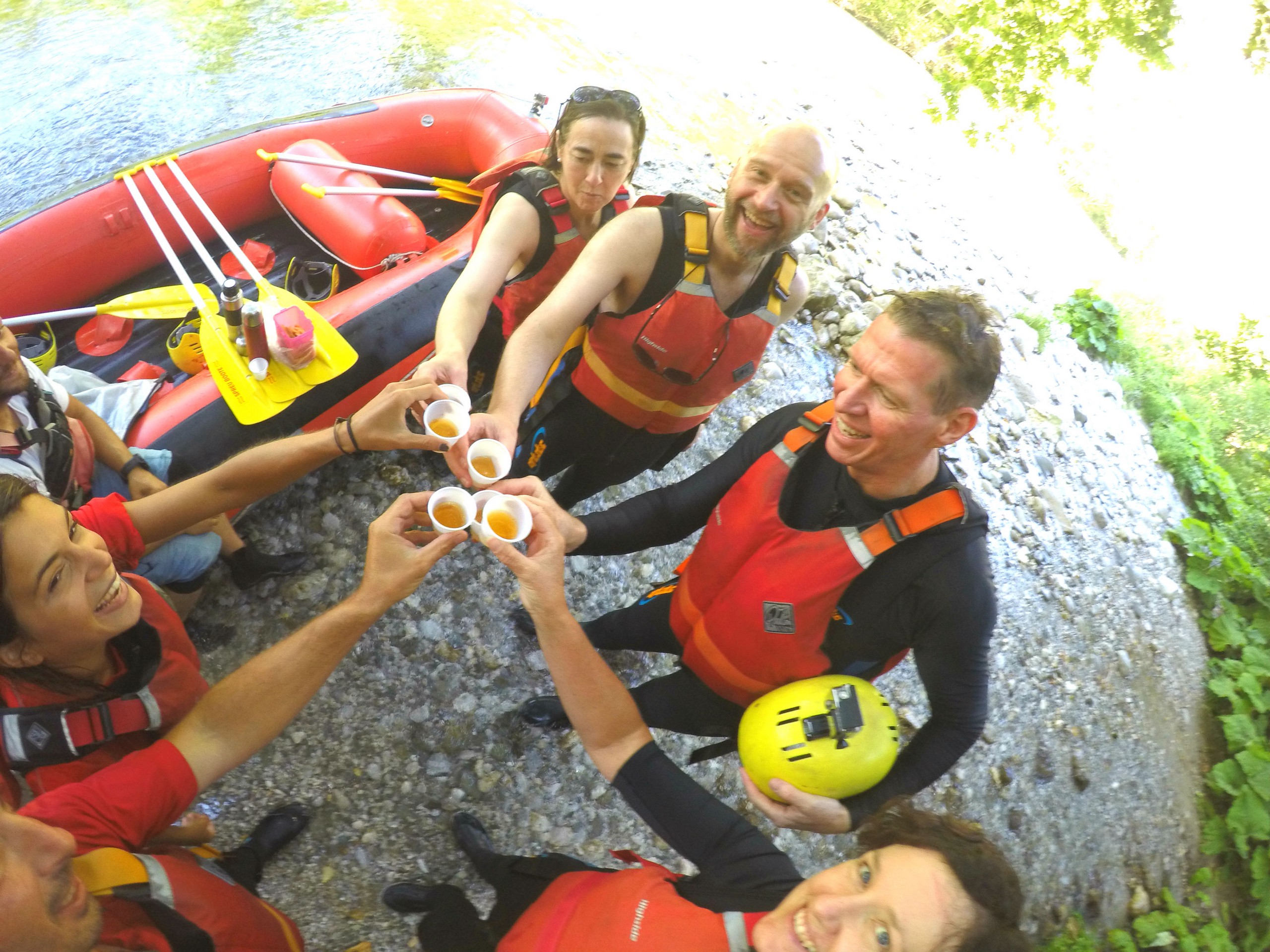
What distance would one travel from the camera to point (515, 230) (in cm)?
272

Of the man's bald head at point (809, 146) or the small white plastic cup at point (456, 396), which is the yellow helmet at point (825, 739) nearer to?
the small white plastic cup at point (456, 396)

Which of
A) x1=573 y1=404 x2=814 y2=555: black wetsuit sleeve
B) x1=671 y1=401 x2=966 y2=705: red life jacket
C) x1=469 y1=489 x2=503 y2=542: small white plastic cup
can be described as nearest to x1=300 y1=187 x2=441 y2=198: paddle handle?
x1=573 y1=404 x2=814 y2=555: black wetsuit sleeve

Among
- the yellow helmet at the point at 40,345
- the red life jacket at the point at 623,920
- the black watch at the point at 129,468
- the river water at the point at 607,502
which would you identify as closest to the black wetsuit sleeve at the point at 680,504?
the red life jacket at the point at 623,920

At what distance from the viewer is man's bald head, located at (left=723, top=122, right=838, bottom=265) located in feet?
7.74

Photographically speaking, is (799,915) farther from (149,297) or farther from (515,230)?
(149,297)

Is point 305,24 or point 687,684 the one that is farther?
point 305,24

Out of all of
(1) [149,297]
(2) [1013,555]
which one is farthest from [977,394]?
(1) [149,297]

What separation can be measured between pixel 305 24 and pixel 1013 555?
6.95 meters

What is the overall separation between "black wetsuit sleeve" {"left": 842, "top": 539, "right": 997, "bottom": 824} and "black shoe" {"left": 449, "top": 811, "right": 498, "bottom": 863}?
1.58m

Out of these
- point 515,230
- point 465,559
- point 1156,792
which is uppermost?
point 515,230

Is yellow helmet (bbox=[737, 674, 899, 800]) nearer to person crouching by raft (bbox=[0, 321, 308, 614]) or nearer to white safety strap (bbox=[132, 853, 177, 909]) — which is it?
white safety strap (bbox=[132, 853, 177, 909])

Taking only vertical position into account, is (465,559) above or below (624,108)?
below

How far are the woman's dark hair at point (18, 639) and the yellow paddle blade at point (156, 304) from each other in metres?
2.40

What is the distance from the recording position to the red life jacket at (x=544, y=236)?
9.17ft
